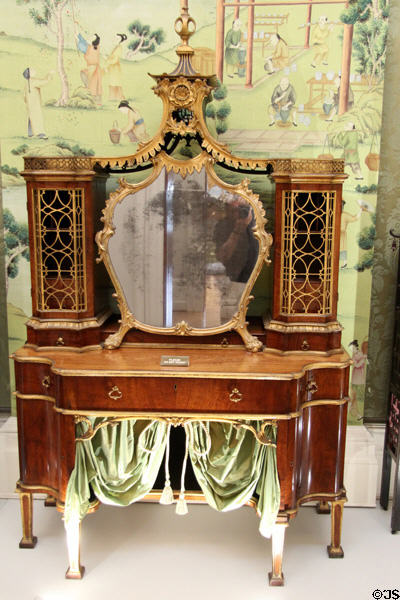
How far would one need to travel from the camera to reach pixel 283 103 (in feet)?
9.39

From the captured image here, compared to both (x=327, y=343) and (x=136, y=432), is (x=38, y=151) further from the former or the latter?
(x=327, y=343)

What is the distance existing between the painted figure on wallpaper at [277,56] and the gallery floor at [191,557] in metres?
2.21

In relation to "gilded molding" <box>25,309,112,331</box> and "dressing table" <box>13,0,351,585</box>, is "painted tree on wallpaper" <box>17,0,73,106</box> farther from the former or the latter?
"gilded molding" <box>25,309,112,331</box>

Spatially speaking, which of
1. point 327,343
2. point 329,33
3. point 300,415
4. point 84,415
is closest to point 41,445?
point 84,415

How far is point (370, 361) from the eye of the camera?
10.3 ft

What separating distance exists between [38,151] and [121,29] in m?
0.71

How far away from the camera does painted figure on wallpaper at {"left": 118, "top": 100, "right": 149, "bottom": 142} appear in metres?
2.89

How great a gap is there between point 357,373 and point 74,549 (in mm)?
1620

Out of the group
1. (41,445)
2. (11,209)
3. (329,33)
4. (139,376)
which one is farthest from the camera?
(11,209)

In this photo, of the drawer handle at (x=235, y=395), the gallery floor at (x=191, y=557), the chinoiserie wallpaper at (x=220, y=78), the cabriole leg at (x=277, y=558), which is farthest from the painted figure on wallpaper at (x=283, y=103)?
the gallery floor at (x=191, y=557)

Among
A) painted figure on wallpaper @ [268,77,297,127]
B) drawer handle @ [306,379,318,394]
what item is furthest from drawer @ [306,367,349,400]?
painted figure on wallpaper @ [268,77,297,127]

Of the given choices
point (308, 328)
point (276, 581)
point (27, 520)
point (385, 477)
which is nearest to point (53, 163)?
point (308, 328)

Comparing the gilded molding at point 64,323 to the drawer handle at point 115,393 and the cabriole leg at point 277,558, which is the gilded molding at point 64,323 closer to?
the drawer handle at point 115,393

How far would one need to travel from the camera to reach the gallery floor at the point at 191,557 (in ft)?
8.01
